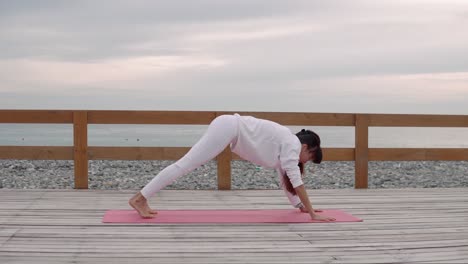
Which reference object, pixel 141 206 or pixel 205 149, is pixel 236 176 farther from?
pixel 205 149

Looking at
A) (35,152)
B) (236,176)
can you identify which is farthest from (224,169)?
(236,176)

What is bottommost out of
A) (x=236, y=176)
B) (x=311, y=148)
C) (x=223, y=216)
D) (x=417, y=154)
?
(x=236, y=176)

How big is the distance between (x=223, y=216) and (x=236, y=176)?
9190mm

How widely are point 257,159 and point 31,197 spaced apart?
2531 mm

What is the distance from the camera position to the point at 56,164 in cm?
1692

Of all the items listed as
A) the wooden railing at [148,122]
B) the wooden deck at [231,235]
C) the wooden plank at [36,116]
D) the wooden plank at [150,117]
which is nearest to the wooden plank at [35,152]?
the wooden railing at [148,122]

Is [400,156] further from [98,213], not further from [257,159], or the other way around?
[98,213]

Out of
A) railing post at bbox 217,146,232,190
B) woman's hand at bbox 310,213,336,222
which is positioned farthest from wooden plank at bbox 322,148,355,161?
woman's hand at bbox 310,213,336,222

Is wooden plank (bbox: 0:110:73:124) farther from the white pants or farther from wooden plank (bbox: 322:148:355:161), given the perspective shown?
wooden plank (bbox: 322:148:355:161)

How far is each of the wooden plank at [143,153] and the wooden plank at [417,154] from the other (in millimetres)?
2138

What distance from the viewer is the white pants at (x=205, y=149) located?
4.68m

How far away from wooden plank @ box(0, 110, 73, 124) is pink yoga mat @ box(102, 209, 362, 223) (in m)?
1.83

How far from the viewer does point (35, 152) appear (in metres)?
6.66

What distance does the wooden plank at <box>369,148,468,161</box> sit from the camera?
23.2 feet
